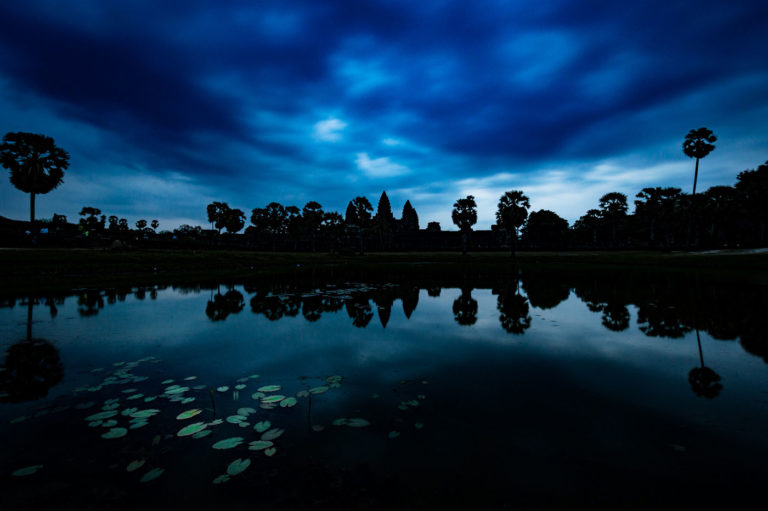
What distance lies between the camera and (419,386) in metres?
5.74

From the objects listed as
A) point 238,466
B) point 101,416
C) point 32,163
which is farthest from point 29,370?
point 32,163

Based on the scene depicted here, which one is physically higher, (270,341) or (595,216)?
(595,216)

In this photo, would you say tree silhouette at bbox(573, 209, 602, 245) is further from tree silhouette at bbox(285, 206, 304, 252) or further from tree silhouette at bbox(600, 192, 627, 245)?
tree silhouette at bbox(285, 206, 304, 252)

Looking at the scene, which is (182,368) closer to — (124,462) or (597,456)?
(124,462)

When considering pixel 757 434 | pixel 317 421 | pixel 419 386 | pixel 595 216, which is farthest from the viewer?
pixel 595 216

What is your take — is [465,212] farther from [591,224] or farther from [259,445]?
[259,445]

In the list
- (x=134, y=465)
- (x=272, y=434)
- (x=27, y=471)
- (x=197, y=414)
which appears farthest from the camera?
(x=197, y=414)

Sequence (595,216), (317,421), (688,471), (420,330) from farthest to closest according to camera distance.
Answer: (595,216) < (420,330) < (317,421) < (688,471)

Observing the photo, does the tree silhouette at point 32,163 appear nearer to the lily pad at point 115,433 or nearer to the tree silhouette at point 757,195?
the lily pad at point 115,433

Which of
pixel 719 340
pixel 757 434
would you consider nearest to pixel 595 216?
pixel 719 340

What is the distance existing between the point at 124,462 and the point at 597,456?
5.37 m

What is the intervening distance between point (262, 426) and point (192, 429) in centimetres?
91

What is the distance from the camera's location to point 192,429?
14.0ft

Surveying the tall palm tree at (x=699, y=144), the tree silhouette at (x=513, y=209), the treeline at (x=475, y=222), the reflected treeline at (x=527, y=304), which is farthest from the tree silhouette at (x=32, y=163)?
the tall palm tree at (x=699, y=144)
